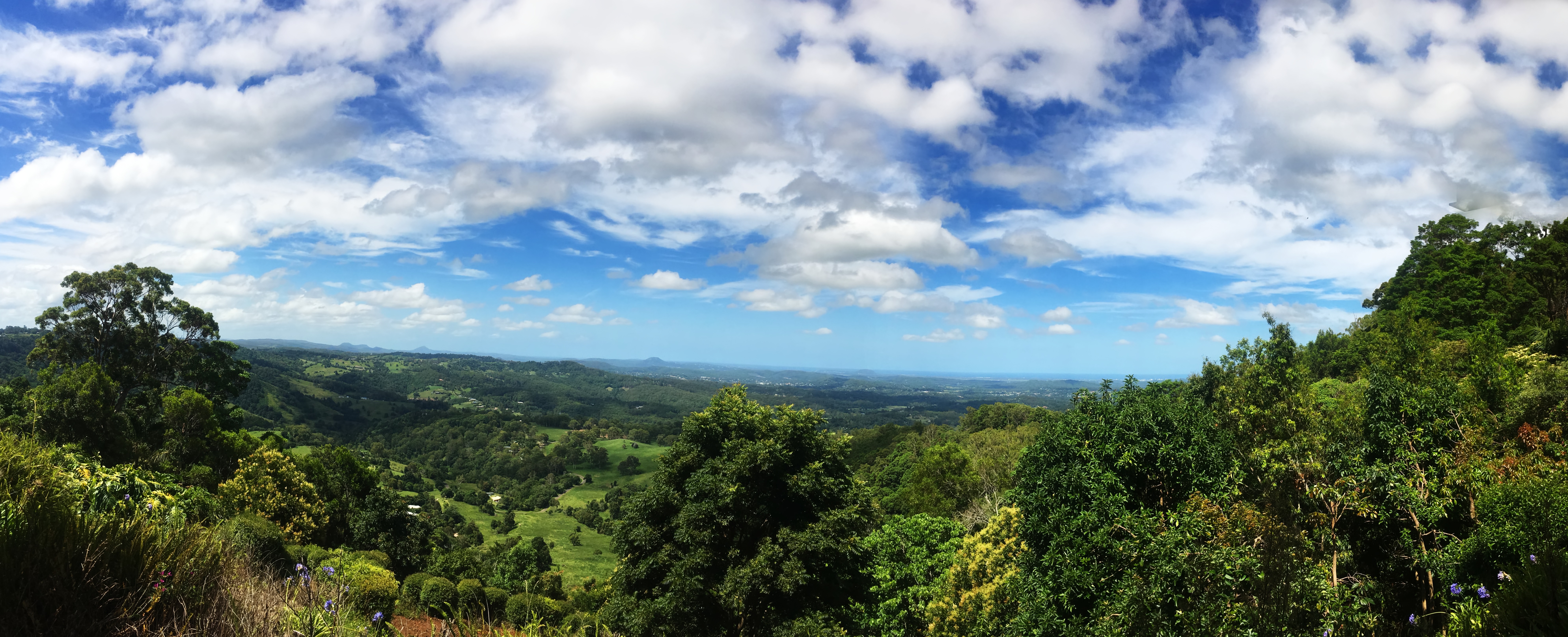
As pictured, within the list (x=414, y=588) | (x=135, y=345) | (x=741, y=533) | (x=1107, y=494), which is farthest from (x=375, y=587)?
(x=135, y=345)

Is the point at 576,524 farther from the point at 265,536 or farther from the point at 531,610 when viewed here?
the point at 531,610

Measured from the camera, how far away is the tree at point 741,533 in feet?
51.1

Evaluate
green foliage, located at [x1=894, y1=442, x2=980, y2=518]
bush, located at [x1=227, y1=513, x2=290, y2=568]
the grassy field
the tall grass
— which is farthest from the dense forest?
the grassy field

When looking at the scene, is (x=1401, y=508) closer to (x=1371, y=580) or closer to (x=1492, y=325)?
(x=1371, y=580)

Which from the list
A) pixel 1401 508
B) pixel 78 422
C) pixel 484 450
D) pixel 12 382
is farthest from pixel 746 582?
pixel 484 450

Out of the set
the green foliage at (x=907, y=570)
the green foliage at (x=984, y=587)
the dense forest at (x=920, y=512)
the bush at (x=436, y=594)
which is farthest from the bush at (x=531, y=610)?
the green foliage at (x=984, y=587)

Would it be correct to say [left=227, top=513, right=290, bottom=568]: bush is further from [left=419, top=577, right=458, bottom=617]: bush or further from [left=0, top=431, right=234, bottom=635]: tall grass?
[left=0, top=431, right=234, bottom=635]: tall grass

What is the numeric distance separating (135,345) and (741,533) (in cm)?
3753

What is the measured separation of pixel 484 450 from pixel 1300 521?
508 ft

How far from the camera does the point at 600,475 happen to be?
5246 inches

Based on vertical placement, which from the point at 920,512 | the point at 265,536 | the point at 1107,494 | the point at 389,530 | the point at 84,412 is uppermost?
the point at 1107,494

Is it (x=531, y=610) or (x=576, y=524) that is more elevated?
(x=531, y=610)

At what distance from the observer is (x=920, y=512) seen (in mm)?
42375

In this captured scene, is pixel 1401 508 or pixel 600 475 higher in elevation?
pixel 1401 508
